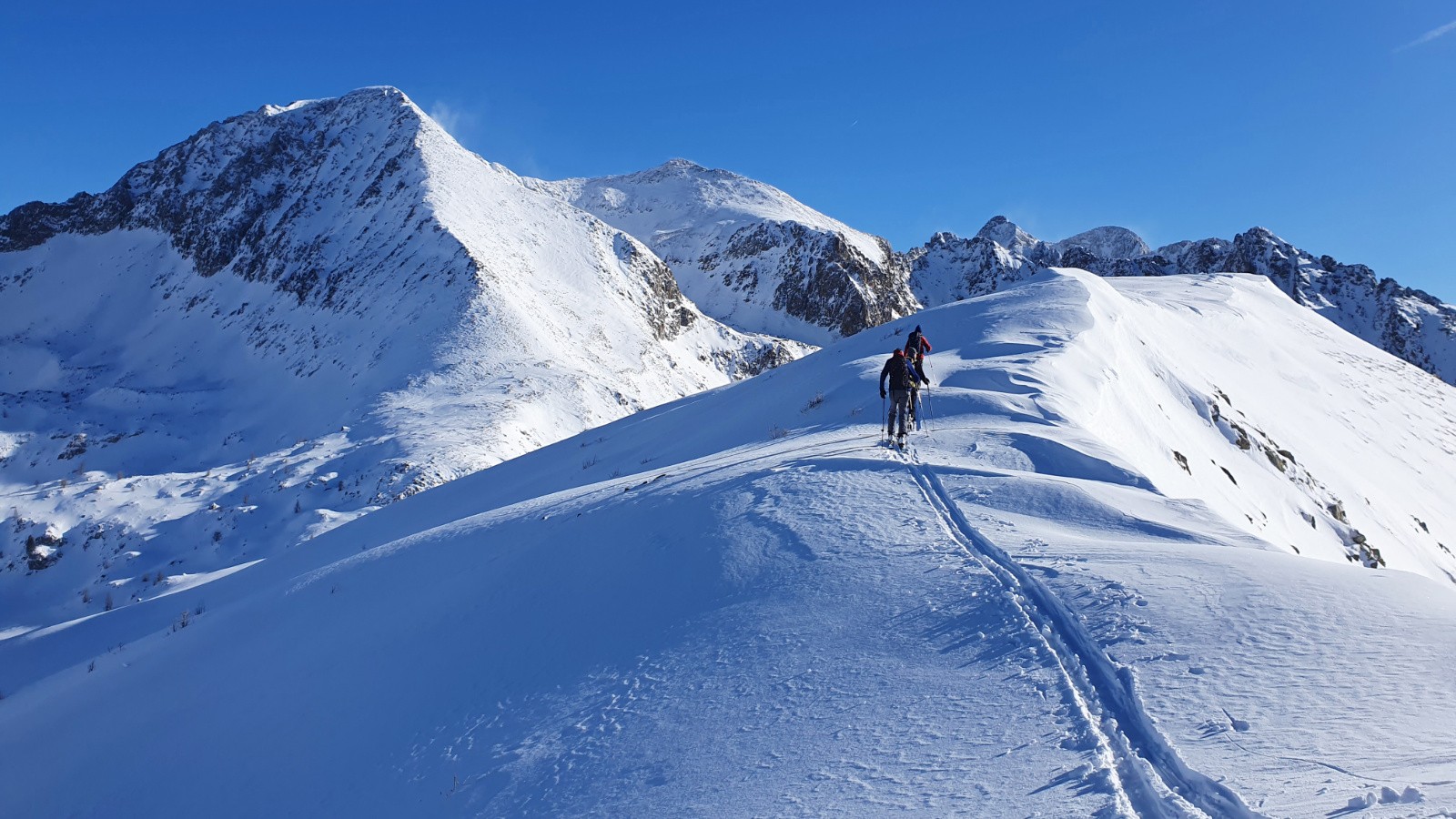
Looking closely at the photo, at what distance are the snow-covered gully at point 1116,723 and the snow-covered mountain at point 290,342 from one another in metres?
24.2

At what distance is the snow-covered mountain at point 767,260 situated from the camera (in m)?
77.0

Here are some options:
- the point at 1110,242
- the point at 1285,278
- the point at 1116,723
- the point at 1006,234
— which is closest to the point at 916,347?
the point at 1116,723

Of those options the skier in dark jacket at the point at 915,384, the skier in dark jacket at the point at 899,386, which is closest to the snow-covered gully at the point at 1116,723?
the skier in dark jacket at the point at 899,386

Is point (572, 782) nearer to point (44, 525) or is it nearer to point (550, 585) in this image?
point (550, 585)

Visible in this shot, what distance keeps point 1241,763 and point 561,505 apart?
28.8ft

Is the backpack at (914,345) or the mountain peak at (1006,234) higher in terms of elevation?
the mountain peak at (1006,234)

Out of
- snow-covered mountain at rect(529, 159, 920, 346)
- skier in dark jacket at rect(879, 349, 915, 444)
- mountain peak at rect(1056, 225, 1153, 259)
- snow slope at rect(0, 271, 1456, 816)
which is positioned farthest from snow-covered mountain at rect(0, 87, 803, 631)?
mountain peak at rect(1056, 225, 1153, 259)

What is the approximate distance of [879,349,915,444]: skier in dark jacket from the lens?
12.3 m

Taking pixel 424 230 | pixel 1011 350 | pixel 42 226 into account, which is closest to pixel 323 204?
pixel 424 230

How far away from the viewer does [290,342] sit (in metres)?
47.6

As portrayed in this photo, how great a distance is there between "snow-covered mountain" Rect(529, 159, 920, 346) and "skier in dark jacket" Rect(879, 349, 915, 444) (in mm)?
60499

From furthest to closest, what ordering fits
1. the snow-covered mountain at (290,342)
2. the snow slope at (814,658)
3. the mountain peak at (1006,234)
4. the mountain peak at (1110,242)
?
the mountain peak at (1110,242) → the mountain peak at (1006,234) → the snow-covered mountain at (290,342) → the snow slope at (814,658)

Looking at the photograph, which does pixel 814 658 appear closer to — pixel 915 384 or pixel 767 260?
pixel 915 384

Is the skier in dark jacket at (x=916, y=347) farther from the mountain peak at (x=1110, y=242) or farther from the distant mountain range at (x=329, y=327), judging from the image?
the mountain peak at (x=1110, y=242)
